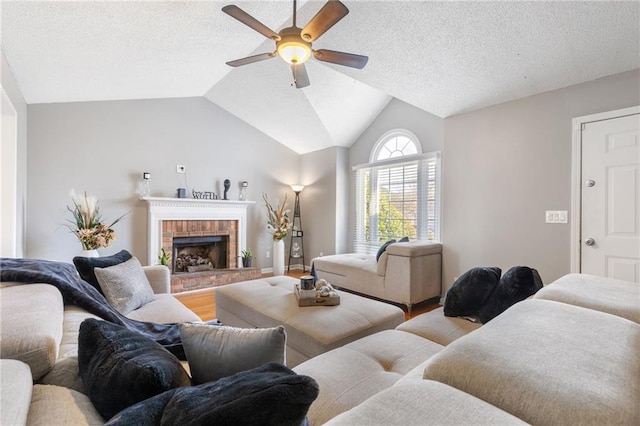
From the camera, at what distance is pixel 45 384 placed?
0.86 metres

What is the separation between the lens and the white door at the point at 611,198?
2.49 metres

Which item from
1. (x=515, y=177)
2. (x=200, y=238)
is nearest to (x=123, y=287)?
(x=200, y=238)

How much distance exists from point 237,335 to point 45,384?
55 cm

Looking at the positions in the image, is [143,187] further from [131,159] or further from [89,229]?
[89,229]

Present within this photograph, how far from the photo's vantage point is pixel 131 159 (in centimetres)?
431

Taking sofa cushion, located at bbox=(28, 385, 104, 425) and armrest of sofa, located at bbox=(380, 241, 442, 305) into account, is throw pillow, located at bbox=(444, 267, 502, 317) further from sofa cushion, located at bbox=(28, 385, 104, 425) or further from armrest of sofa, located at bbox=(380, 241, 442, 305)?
sofa cushion, located at bbox=(28, 385, 104, 425)

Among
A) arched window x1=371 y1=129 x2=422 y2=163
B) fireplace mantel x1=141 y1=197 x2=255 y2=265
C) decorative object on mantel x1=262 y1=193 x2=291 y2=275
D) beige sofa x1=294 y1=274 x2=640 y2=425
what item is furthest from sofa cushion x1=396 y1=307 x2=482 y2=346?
fireplace mantel x1=141 y1=197 x2=255 y2=265

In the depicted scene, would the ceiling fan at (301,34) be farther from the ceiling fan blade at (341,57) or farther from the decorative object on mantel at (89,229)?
the decorative object on mantel at (89,229)

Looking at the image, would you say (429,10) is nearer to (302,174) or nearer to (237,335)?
(237,335)

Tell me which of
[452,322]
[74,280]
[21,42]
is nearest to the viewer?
[74,280]

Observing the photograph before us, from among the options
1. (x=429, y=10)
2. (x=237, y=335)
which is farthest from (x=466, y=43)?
(x=237, y=335)

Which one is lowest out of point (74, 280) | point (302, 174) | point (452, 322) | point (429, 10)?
point (452, 322)

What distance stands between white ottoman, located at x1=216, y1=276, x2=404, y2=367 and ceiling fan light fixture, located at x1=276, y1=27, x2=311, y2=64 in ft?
6.21

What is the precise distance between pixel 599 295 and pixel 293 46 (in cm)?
245
